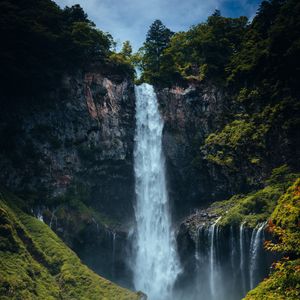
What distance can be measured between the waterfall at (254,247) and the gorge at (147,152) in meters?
0.11

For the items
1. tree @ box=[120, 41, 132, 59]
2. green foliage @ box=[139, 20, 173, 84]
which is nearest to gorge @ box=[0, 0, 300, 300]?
green foliage @ box=[139, 20, 173, 84]

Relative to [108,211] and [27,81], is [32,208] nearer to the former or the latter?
[108,211]

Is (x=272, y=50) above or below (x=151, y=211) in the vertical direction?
above

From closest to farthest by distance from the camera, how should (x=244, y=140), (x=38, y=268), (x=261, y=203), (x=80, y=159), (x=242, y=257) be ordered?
1. (x=38, y=268)
2. (x=242, y=257)
3. (x=261, y=203)
4. (x=244, y=140)
5. (x=80, y=159)

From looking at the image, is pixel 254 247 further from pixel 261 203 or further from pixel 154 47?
pixel 154 47

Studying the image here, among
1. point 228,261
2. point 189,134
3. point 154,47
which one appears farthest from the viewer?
point 154,47

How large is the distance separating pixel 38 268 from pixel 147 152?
19897 millimetres

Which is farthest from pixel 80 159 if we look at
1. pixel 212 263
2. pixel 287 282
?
pixel 287 282

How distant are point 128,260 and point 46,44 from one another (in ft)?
74.7

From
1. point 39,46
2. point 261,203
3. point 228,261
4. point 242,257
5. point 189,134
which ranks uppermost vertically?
point 39,46

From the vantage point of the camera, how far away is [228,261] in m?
35.0

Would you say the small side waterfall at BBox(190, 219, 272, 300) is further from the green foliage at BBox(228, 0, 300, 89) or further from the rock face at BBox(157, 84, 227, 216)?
the green foliage at BBox(228, 0, 300, 89)

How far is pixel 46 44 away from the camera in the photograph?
3934 centimetres

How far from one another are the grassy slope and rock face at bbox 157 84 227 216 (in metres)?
15.3
